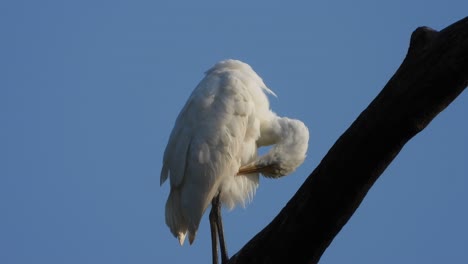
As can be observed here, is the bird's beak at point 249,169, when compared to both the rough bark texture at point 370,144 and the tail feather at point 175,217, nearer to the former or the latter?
the tail feather at point 175,217

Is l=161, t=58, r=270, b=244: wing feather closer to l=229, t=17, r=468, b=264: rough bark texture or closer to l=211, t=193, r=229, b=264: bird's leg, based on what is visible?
l=211, t=193, r=229, b=264: bird's leg

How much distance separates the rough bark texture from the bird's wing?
356cm

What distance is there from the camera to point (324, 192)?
4.14 meters

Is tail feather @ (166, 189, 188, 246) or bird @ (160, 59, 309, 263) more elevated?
bird @ (160, 59, 309, 263)

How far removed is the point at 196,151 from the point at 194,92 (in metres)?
0.90

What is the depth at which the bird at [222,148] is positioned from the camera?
8031 millimetres

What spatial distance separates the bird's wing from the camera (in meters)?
8.02

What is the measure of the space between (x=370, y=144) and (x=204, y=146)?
425 centimetres

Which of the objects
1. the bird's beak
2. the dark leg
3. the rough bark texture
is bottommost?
the rough bark texture

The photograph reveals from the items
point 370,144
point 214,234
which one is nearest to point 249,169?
point 214,234

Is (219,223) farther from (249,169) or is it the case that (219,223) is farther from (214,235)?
(249,169)

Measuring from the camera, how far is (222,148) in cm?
819

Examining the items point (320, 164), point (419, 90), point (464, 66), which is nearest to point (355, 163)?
point (320, 164)

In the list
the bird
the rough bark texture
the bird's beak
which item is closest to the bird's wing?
the bird
